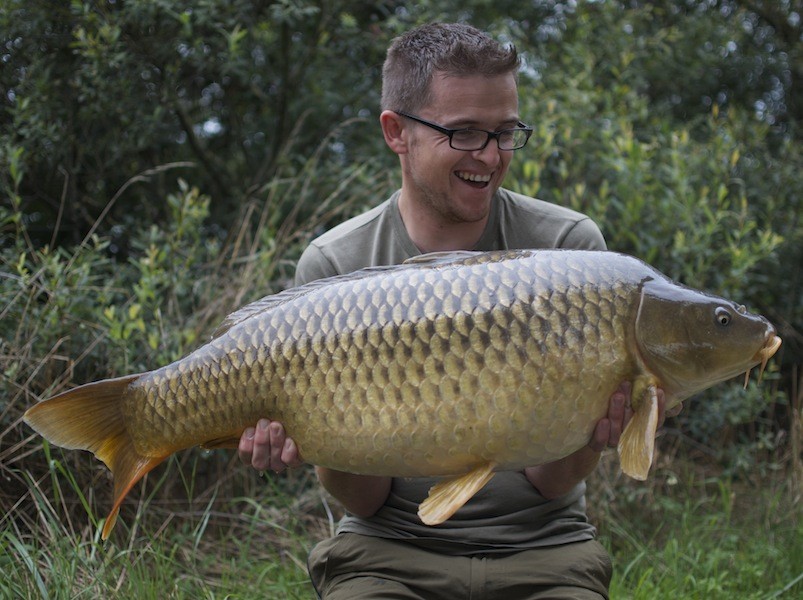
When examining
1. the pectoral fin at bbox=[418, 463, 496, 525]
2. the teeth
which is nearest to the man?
the teeth

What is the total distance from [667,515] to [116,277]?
186 centimetres

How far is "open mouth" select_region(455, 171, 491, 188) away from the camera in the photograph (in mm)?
1826

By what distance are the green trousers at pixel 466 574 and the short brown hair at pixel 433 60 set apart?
0.84 meters

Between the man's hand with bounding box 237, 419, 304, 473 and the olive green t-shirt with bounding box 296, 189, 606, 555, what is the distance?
293mm

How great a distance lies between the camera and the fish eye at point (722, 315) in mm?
1473

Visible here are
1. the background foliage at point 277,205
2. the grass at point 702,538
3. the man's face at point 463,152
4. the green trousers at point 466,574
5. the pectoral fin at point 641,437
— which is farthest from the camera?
the background foliage at point 277,205

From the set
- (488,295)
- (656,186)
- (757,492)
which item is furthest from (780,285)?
(488,295)

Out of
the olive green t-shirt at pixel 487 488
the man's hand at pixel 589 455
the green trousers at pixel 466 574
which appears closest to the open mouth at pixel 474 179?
the olive green t-shirt at pixel 487 488

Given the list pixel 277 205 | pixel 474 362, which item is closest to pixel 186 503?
pixel 277 205

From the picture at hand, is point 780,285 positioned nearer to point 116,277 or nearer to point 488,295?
point 116,277

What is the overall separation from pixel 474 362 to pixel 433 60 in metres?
0.68

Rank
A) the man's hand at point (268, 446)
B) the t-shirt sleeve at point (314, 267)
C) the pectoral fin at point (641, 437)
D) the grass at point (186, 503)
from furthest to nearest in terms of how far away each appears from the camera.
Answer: the grass at point (186, 503)
the t-shirt sleeve at point (314, 267)
the man's hand at point (268, 446)
the pectoral fin at point (641, 437)

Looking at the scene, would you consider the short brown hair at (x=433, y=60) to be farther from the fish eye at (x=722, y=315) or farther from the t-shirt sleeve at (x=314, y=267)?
the fish eye at (x=722, y=315)

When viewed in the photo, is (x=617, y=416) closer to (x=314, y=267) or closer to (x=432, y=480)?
(x=432, y=480)
